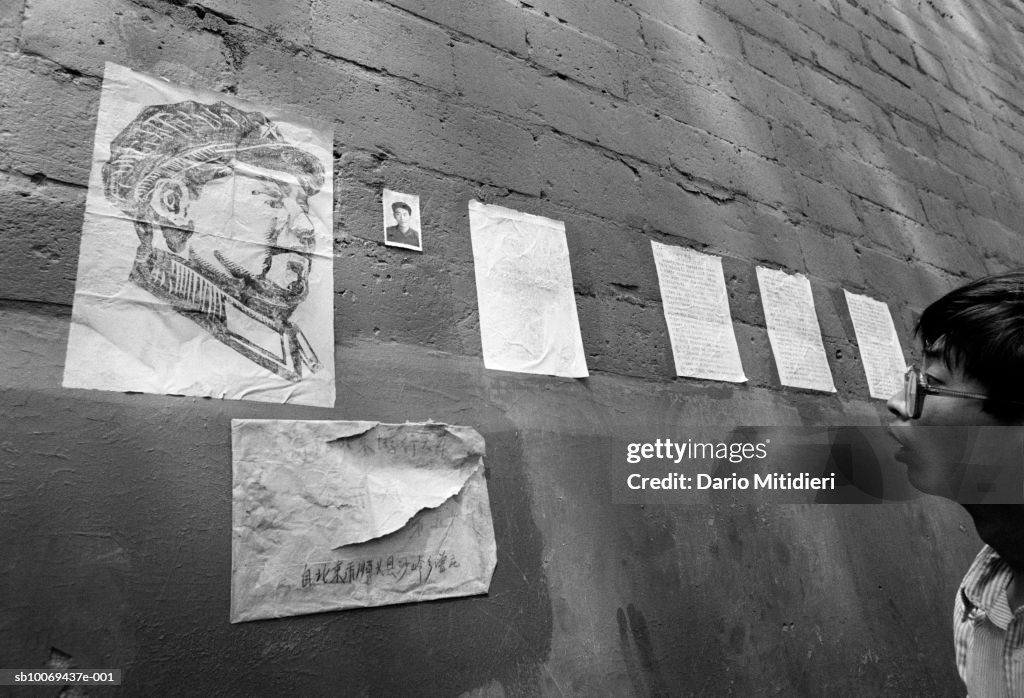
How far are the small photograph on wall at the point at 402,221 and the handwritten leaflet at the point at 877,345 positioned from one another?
1.74 meters

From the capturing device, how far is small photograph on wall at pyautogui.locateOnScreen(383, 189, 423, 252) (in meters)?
1.57

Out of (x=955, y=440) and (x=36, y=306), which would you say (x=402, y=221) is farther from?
(x=955, y=440)

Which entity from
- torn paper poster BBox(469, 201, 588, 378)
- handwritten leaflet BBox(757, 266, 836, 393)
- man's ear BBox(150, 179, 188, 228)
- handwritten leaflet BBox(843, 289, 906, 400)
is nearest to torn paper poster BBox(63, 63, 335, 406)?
man's ear BBox(150, 179, 188, 228)

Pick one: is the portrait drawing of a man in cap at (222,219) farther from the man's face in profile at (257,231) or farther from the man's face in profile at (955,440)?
the man's face in profile at (955,440)

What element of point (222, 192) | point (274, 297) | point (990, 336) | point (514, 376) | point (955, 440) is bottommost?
point (955, 440)

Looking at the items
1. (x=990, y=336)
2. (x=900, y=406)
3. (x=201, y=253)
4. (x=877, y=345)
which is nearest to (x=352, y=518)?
(x=201, y=253)

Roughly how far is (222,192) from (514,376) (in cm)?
74

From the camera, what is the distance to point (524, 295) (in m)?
1.71

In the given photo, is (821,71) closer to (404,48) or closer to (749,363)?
(749,363)

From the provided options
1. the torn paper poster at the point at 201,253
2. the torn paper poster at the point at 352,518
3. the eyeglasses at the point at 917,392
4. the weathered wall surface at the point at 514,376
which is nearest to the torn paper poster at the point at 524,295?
the weathered wall surface at the point at 514,376

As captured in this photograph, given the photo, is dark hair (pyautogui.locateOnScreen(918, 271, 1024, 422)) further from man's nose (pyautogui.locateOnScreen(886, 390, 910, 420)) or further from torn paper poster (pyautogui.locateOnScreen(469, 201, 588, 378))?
torn paper poster (pyautogui.locateOnScreen(469, 201, 588, 378))

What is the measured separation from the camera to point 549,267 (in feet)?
5.87

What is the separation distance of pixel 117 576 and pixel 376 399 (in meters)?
0.54

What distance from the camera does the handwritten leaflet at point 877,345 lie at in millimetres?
2516
